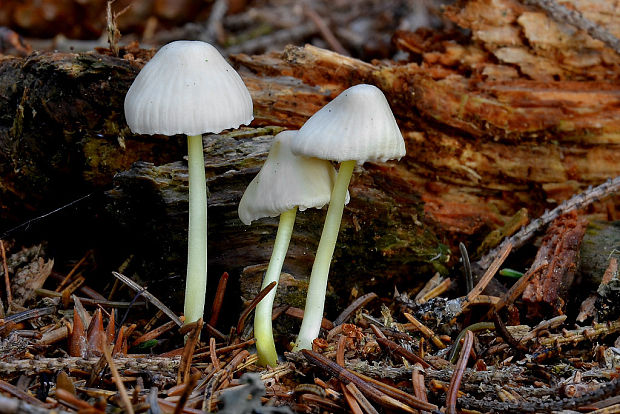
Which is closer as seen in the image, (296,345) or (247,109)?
(247,109)

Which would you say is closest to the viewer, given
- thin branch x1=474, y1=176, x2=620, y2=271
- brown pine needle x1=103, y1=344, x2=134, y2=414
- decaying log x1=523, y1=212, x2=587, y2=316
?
brown pine needle x1=103, y1=344, x2=134, y2=414

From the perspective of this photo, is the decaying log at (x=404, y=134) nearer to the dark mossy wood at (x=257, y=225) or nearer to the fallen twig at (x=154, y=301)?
the dark mossy wood at (x=257, y=225)

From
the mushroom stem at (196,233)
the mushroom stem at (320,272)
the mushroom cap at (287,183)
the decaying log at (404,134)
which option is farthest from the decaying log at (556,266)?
the mushroom stem at (196,233)

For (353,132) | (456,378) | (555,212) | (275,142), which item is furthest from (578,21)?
(456,378)

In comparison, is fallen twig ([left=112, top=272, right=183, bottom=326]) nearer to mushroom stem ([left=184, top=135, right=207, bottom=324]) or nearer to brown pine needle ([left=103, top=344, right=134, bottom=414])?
mushroom stem ([left=184, top=135, right=207, bottom=324])

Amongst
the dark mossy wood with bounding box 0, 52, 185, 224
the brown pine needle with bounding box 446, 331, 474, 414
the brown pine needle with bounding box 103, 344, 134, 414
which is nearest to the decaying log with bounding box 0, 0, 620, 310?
the dark mossy wood with bounding box 0, 52, 185, 224

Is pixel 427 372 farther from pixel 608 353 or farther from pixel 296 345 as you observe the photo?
pixel 608 353

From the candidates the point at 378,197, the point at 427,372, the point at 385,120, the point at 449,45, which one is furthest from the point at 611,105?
the point at 427,372
